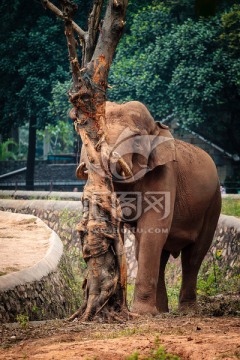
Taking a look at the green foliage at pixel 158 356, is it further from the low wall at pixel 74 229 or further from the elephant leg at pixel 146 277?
the low wall at pixel 74 229

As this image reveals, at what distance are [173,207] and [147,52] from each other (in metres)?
25.0

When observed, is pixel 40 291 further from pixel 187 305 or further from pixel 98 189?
pixel 187 305

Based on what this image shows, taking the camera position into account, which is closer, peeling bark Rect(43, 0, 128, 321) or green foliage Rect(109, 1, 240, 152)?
peeling bark Rect(43, 0, 128, 321)

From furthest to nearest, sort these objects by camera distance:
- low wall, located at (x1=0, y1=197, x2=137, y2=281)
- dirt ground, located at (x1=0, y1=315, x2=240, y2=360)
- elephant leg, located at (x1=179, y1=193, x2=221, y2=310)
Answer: low wall, located at (x1=0, y1=197, x2=137, y2=281) < elephant leg, located at (x1=179, y1=193, x2=221, y2=310) < dirt ground, located at (x1=0, y1=315, x2=240, y2=360)

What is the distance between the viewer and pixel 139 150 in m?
11.4

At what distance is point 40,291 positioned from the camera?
422 inches

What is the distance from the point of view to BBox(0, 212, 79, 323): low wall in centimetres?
980

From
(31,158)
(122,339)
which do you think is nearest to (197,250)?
(122,339)

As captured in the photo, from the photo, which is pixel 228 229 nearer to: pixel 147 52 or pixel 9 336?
pixel 9 336

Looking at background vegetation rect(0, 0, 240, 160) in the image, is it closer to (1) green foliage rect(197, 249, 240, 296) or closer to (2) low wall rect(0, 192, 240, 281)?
(2) low wall rect(0, 192, 240, 281)

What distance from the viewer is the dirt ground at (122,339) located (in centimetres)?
680

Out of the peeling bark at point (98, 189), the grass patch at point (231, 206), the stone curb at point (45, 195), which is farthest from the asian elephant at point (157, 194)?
the stone curb at point (45, 195)

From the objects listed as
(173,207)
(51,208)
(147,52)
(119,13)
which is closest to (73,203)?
(51,208)

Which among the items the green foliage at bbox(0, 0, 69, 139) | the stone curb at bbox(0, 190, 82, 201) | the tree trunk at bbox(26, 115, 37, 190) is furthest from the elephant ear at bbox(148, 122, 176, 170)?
the tree trunk at bbox(26, 115, 37, 190)
